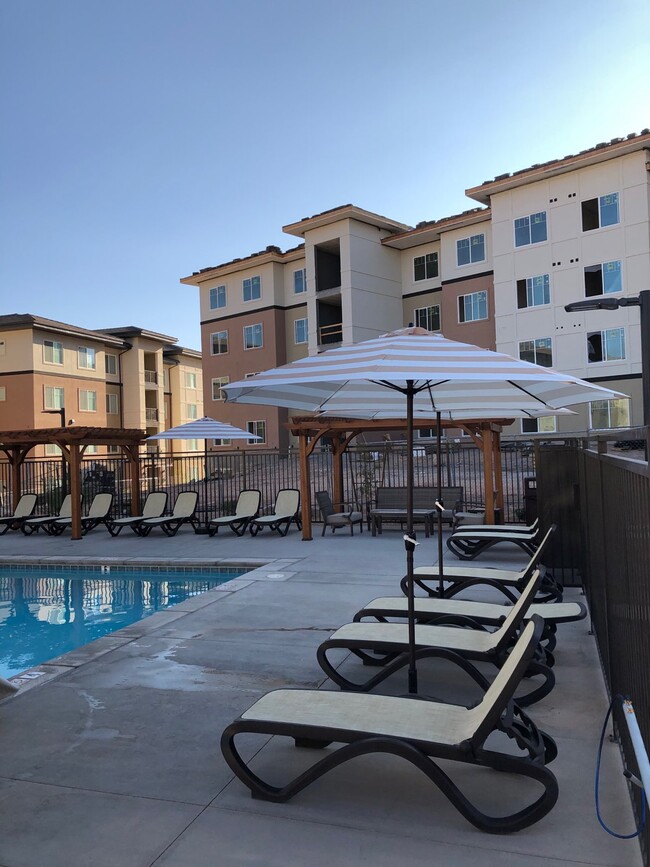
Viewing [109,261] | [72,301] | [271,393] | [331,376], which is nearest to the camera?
[331,376]

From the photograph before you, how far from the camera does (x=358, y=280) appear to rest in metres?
34.5

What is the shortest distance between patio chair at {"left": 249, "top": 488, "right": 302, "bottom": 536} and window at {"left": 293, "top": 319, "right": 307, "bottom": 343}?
23921 millimetres

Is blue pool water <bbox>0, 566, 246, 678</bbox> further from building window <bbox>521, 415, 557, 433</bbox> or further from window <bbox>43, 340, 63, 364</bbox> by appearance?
window <bbox>43, 340, 63, 364</bbox>

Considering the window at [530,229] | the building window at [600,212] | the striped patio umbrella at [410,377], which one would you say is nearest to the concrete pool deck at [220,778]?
the striped patio umbrella at [410,377]

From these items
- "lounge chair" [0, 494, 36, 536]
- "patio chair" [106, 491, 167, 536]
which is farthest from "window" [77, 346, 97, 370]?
"patio chair" [106, 491, 167, 536]

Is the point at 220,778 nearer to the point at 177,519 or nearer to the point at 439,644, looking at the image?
the point at 439,644

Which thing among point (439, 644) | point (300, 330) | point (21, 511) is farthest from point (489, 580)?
point (300, 330)

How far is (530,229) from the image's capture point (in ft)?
95.5

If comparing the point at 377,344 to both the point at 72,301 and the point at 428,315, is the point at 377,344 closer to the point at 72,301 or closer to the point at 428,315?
the point at 428,315

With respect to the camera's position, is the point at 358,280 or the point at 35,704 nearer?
the point at 35,704

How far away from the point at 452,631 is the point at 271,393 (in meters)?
2.66

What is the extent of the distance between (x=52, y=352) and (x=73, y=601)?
32.4 m

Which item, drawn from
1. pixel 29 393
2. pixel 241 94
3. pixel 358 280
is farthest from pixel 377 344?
pixel 29 393

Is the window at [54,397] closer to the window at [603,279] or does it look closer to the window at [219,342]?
the window at [219,342]
